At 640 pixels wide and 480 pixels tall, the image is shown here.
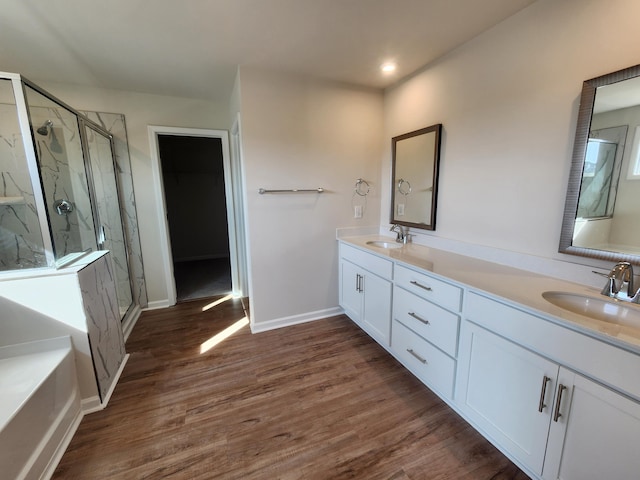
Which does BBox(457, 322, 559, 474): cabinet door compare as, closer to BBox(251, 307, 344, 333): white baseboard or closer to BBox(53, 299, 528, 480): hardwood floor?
BBox(53, 299, 528, 480): hardwood floor

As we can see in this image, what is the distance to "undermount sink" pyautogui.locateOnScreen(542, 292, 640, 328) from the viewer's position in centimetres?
113

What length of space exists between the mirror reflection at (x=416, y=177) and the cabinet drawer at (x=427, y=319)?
76 cm

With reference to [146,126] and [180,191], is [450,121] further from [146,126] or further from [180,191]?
[180,191]

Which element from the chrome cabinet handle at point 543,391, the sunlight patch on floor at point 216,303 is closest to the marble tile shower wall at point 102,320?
the sunlight patch on floor at point 216,303

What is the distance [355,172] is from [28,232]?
2606mm

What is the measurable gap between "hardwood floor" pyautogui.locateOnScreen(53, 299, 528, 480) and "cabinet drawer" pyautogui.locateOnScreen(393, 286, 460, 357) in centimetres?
43

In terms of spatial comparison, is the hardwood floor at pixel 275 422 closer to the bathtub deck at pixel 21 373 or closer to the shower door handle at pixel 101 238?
the bathtub deck at pixel 21 373

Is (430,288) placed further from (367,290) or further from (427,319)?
(367,290)

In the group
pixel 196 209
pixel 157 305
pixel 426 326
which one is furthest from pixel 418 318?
pixel 196 209

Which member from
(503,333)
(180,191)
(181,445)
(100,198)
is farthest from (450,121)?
(180,191)

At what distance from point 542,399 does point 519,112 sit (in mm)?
1579

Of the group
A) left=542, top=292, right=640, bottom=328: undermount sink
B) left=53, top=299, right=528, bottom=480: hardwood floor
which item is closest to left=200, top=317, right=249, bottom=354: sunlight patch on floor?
left=53, top=299, right=528, bottom=480: hardwood floor

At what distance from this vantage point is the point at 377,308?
2.28m

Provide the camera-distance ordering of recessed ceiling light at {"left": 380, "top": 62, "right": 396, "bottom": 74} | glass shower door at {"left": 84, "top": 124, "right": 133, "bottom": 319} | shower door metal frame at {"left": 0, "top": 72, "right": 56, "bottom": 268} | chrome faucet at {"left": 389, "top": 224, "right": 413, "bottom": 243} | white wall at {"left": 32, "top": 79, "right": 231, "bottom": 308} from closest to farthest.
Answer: shower door metal frame at {"left": 0, "top": 72, "right": 56, "bottom": 268}
recessed ceiling light at {"left": 380, "top": 62, "right": 396, "bottom": 74}
glass shower door at {"left": 84, "top": 124, "right": 133, "bottom": 319}
chrome faucet at {"left": 389, "top": 224, "right": 413, "bottom": 243}
white wall at {"left": 32, "top": 79, "right": 231, "bottom": 308}
